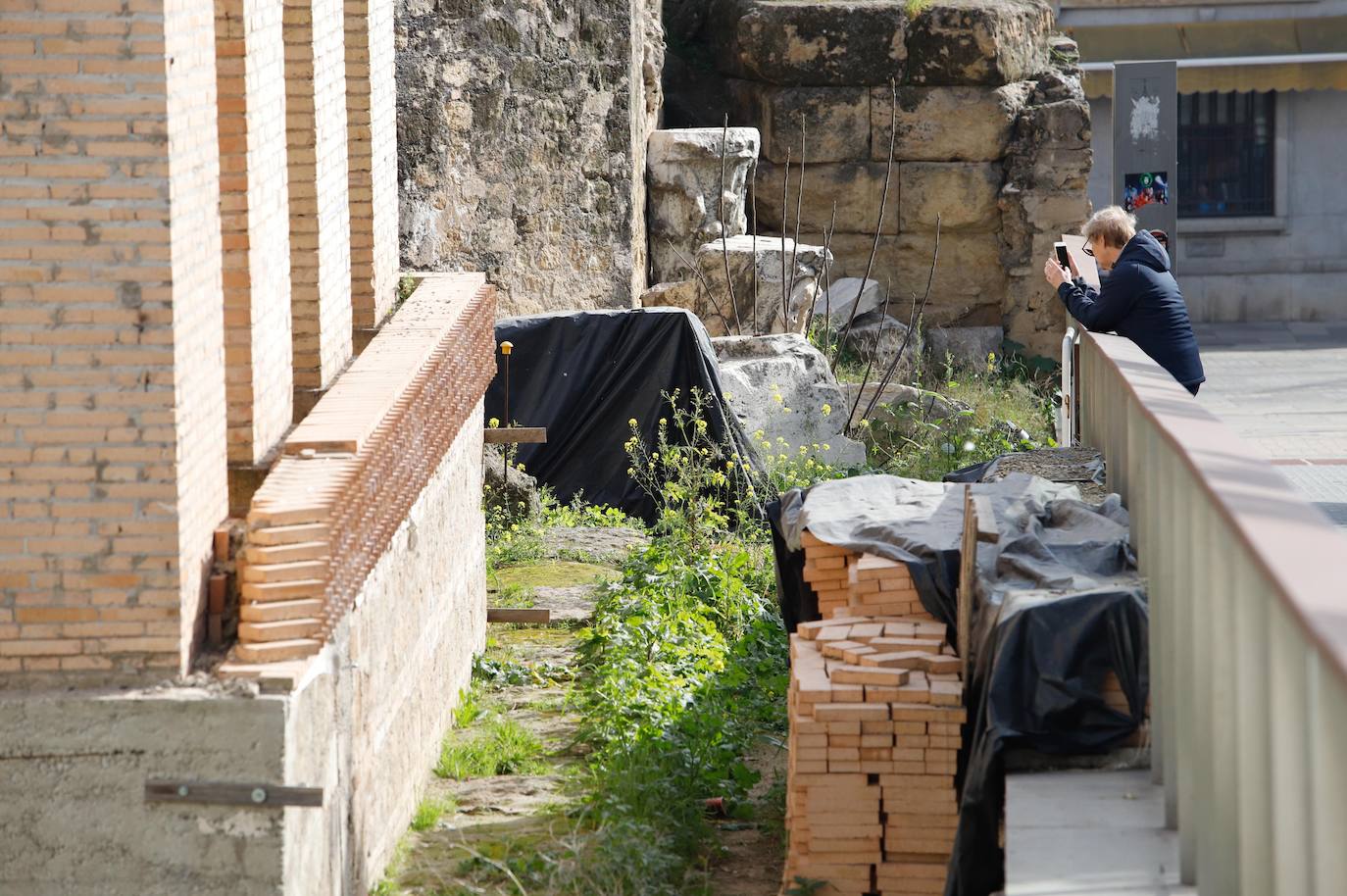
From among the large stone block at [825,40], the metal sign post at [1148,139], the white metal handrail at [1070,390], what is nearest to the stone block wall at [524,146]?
the large stone block at [825,40]

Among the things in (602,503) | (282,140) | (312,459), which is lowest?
(602,503)

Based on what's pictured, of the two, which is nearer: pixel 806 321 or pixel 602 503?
pixel 602 503

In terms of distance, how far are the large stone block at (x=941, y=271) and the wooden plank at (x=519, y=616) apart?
8846mm

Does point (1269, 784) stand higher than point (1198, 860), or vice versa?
point (1269, 784)

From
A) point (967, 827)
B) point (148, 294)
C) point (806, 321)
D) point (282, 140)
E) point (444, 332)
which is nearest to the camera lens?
point (148, 294)

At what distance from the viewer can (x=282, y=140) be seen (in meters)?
6.05

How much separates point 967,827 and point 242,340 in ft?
9.02

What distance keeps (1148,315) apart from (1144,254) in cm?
35

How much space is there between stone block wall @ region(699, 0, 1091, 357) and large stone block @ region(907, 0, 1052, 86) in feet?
0.05

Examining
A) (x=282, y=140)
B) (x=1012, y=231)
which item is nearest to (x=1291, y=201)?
(x=1012, y=231)

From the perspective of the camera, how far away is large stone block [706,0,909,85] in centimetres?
1731

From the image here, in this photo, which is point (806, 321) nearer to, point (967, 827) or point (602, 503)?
point (602, 503)

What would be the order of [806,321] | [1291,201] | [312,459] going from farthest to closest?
[1291,201] → [806,321] → [312,459]

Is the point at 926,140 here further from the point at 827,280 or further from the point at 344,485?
the point at 344,485
